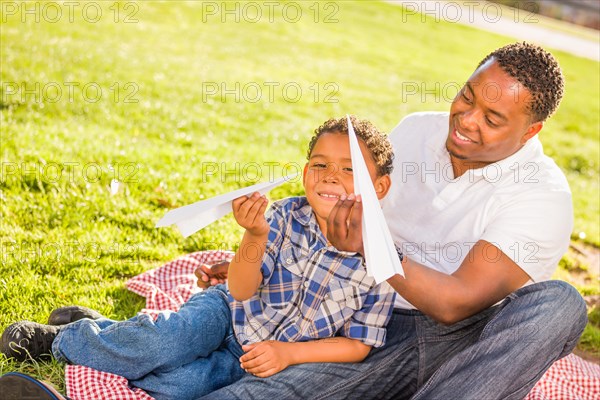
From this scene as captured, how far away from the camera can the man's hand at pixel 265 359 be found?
2.77 metres

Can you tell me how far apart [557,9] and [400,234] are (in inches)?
945

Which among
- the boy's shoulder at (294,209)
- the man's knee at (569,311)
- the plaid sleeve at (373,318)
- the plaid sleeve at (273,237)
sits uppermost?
the boy's shoulder at (294,209)

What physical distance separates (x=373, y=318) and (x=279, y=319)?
14.6 inches

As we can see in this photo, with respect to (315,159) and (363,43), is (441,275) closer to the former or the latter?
(315,159)

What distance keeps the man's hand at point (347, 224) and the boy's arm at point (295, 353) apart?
0.49m

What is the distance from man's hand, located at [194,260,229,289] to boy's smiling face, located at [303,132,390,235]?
27.6 inches

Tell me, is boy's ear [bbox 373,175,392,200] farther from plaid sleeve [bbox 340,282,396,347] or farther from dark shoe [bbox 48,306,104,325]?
dark shoe [bbox 48,306,104,325]

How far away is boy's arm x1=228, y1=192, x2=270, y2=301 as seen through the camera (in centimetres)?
256

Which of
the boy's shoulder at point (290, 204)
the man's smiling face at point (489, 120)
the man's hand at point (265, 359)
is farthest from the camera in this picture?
the man's smiling face at point (489, 120)

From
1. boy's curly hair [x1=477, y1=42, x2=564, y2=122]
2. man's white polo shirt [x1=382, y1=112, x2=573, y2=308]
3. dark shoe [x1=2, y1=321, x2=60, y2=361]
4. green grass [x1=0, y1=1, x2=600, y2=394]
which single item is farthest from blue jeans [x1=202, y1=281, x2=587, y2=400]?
green grass [x1=0, y1=1, x2=600, y2=394]

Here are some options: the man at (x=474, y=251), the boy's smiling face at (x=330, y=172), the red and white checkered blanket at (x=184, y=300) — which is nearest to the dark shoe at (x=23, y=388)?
the red and white checkered blanket at (x=184, y=300)

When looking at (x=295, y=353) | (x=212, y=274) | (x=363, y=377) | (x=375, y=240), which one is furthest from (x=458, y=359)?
(x=212, y=274)

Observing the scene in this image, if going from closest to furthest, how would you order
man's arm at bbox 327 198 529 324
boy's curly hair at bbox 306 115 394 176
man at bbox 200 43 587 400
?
man's arm at bbox 327 198 529 324 → man at bbox 200 43 587 400 → boy's curly hair at bbox 306 115 394 176

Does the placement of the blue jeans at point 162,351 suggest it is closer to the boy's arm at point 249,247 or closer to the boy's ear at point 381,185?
the boy's arm at point 249,247
